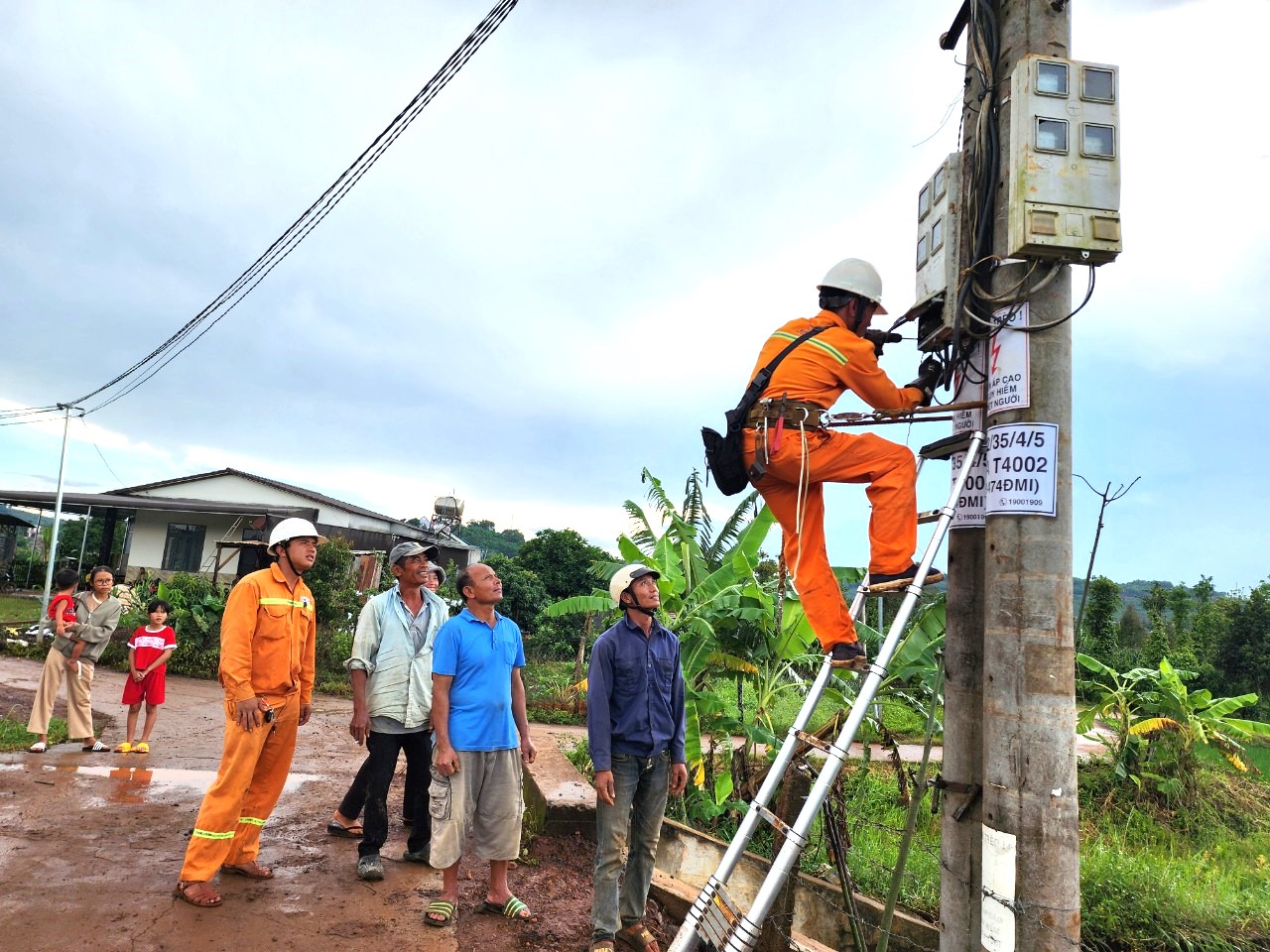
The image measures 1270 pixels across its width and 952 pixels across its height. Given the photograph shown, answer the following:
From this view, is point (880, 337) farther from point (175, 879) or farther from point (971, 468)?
point (175, 879)

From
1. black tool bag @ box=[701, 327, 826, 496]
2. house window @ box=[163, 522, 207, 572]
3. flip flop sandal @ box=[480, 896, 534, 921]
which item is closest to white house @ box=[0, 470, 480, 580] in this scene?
house window @ box=[163, 522, 207, 572]

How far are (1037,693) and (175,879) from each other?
4746mm

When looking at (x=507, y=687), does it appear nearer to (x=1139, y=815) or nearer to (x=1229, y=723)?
(x=1139, y=815)

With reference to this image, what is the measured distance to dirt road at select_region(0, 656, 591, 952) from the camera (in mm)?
4090

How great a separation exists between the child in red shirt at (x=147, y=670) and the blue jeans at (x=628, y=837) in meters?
5.96

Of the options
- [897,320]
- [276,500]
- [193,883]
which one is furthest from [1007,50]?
[276,500]

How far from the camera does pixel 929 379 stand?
3.98 m

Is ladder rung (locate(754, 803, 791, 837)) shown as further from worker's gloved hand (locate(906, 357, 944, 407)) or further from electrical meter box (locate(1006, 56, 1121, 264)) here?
electrical meter box (locate(1006, 56, 1121, 264))

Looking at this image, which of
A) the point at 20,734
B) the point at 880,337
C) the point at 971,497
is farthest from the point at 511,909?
the point at 20,734

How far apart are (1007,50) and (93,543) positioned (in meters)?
43.7

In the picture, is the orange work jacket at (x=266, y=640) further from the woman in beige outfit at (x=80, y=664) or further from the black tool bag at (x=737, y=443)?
the woman in beige outfit at (x=80, y=664)

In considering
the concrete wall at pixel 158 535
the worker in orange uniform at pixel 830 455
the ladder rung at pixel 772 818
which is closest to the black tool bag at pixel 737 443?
the worker in orange uniform at pixel 830 455

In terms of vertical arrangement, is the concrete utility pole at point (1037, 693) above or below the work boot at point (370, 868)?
above

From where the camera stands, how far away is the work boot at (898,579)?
351 centimetres
